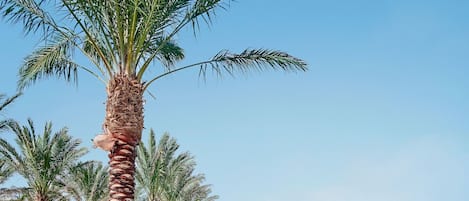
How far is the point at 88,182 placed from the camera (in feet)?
96.7

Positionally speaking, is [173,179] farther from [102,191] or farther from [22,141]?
[22,141]

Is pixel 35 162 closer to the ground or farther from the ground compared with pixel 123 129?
farther from the ground

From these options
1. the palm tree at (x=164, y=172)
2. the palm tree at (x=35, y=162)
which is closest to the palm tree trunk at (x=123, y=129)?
the palm tree at (x=35, y=162)

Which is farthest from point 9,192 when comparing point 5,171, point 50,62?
point 50,62

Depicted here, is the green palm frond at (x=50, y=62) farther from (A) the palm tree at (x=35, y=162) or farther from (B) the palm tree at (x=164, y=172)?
(B) the palm tree at (x=164, y=172)

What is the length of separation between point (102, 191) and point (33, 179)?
617cm

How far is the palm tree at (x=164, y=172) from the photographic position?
31797mm

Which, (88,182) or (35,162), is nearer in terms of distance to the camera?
(35,162)

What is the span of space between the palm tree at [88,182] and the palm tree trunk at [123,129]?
16424 millimetres

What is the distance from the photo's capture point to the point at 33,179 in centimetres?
2483

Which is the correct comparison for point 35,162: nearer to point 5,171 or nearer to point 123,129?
point 5,171

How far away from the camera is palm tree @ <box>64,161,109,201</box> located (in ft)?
88.8

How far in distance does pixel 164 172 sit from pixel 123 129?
21.7 m

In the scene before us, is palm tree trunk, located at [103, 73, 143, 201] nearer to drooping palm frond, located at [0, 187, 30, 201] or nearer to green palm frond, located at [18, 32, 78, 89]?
green palm frond, located at [18, 32, 78, 89]
